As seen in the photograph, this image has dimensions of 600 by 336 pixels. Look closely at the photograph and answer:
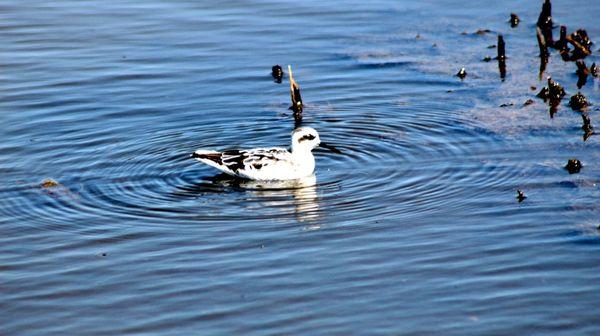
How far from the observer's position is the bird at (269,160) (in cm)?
1545

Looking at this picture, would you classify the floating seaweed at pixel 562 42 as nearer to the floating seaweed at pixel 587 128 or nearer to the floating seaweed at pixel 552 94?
the floating seaweed at pixel 552 94

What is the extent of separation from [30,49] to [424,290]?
13.6m

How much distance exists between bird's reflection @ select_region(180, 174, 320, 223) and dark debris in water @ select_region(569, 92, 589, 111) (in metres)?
4.80

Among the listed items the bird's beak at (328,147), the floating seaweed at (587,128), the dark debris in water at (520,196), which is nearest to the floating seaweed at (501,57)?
the floating seaweed at (587,128)

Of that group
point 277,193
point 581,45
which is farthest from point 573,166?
point 581,45

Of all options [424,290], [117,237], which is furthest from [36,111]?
[424,290]

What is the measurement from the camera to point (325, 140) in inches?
675

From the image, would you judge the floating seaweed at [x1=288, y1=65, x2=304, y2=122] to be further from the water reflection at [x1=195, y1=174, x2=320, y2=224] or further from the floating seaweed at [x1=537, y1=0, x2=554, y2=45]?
the floating seaweed at [x1=537, y1=0, x2=554, y2=45]

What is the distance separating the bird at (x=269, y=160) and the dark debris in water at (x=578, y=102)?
180 inches

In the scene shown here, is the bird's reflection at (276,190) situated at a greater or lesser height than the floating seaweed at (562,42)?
lesser

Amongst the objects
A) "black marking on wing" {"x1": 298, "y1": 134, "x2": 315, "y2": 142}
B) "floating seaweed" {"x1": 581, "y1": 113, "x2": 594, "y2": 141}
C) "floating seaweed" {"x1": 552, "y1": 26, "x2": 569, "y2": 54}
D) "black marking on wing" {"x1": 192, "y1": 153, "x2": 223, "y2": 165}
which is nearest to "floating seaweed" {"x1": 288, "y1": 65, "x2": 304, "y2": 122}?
"black marking on wing" {"x1": 298, "y1": 134, "x2": 315, "y2": 142}

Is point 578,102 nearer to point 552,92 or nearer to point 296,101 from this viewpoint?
point 552,92

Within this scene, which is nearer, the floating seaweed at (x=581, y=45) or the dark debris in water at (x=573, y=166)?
the dark debris in water at (x=573, y=166)

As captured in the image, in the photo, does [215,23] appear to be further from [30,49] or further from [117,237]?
[117,237]
